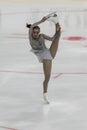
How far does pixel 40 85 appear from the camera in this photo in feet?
14.6

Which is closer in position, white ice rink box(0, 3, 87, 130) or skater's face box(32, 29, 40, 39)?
white ice rink box(0, 3, 87, 130)

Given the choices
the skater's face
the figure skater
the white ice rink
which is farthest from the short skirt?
the white ice rink

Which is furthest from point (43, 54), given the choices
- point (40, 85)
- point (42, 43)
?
point (40, 85)

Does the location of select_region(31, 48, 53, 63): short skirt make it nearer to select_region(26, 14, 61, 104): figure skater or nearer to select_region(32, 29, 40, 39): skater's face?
select_region(26, 14, 61, 104): figure skater

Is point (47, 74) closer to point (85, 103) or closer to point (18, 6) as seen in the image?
point (85, 103)

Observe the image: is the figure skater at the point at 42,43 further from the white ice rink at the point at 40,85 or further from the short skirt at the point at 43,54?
the white ice rink at the point at 40,85

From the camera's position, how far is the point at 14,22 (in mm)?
9062

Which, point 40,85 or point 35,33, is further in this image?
point 40,85

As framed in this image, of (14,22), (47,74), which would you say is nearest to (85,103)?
(47,74)

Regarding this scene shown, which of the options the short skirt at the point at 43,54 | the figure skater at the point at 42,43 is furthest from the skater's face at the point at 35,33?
the short skirt at the point at 43,54

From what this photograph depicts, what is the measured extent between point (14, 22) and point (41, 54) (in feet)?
18.1

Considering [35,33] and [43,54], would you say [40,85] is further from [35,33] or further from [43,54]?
[35,33]

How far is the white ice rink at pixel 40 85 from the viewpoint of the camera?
Result: 3.40 metres

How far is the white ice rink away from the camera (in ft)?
11.2
